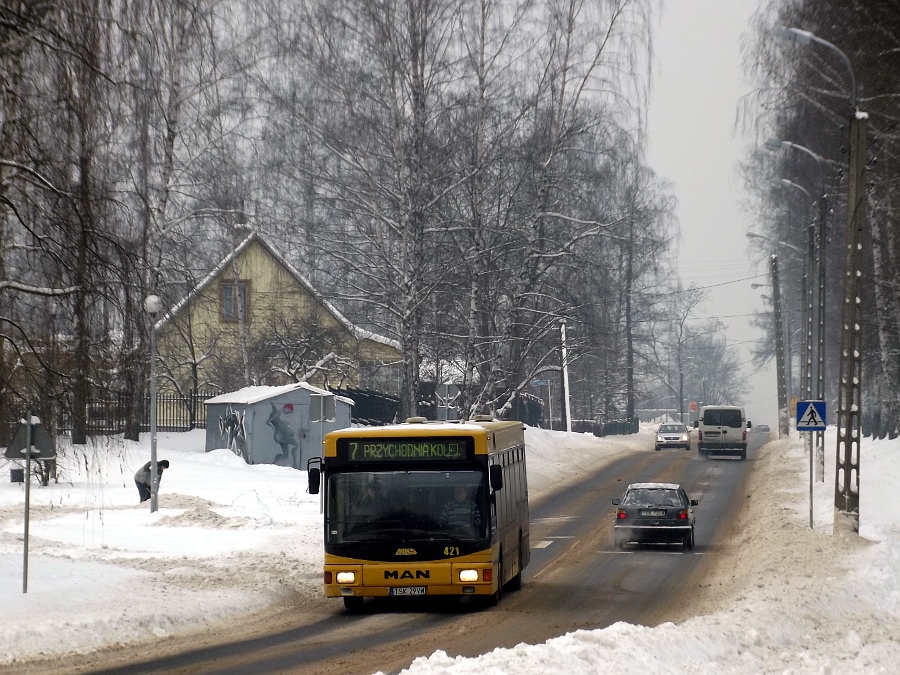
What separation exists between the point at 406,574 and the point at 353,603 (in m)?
1.17

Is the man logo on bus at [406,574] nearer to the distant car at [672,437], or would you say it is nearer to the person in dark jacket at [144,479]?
the person in dark jacket at [144,479]

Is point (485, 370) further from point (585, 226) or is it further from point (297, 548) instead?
point (297, 548)

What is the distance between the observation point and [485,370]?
129 ft

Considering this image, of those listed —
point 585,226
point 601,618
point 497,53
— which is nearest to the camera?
point 601,618

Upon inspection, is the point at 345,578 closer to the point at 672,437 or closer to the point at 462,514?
the point at 462,514

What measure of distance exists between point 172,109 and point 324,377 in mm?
29195

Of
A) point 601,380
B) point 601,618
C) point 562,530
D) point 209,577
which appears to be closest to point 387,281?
point 562,530

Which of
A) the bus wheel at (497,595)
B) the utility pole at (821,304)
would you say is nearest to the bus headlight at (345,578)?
the bus wheel at (497,595)

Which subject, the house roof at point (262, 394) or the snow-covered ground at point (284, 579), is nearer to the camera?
the snow-covered ground at point (284, 579)

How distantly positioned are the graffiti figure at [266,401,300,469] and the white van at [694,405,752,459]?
25229 mm

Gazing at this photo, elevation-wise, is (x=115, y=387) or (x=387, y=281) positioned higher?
(x=387, y=281)

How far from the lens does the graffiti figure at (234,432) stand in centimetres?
4172

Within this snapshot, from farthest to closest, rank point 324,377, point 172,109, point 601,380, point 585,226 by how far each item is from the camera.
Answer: point 601,380, point 324,377, point 585,226, point 172,109

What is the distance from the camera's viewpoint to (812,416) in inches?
1102
